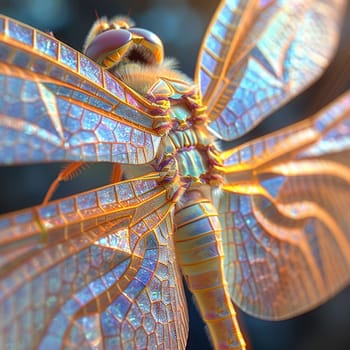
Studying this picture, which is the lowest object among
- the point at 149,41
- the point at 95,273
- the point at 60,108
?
the point at 95,273

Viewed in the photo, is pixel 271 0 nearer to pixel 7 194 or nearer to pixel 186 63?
pixel 186 63

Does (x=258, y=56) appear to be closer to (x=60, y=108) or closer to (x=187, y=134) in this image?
(x=187, y=134)

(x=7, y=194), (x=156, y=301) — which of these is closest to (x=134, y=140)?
(x=156, y=301)

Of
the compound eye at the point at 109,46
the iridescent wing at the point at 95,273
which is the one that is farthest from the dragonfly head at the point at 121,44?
the iridescent wing at the point at 95,273

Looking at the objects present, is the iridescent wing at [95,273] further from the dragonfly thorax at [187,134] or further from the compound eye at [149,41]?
the compound eye at [149,41]

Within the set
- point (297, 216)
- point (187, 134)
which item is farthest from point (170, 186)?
point (297, 216)

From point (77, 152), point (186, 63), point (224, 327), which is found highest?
point (186, 63)
